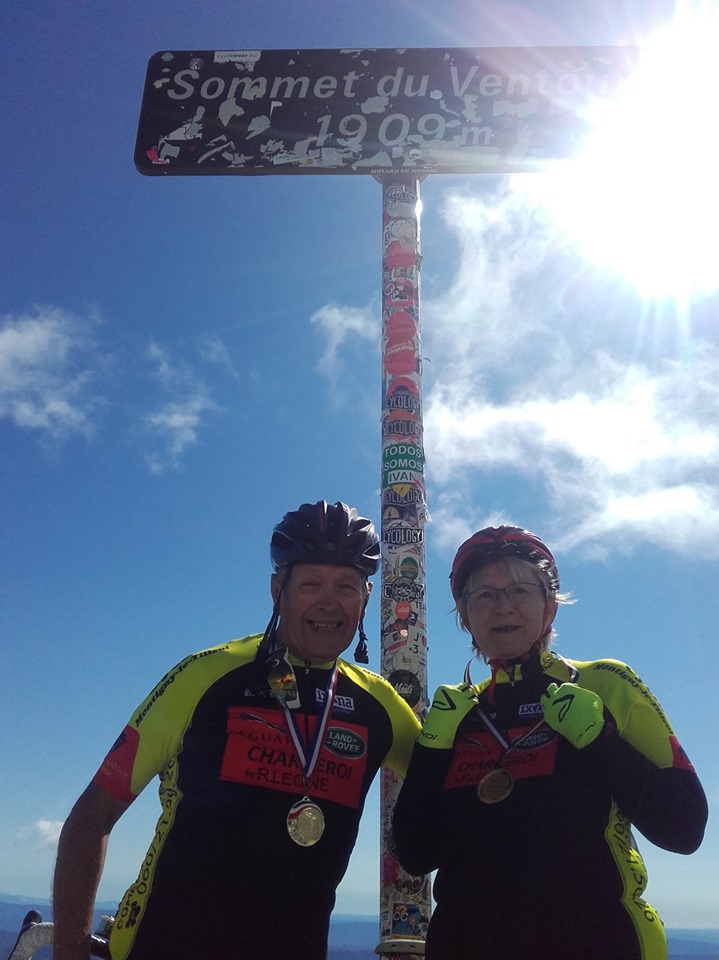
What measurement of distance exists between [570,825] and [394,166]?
866 centimetres

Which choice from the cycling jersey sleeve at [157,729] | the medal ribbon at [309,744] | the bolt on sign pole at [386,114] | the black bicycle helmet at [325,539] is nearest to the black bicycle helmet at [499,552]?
the black bicycle helmet at [325,539]

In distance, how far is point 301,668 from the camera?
3730 millimetres

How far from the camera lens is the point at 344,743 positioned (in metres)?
3.54

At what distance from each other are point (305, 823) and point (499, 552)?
1636mm

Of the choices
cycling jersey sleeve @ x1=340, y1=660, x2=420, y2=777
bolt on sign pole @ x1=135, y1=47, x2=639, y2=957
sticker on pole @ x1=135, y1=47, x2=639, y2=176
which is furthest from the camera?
sticker on pole @ x1=135, y1=47, x2=639, y2=176

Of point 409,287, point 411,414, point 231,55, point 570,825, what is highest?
point 231,55

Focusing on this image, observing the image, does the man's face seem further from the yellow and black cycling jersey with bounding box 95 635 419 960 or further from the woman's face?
the woman's face

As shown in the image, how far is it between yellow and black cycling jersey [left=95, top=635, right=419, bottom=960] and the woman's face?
767mm

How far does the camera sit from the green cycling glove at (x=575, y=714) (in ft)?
10.0

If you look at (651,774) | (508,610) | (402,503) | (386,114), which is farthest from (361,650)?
(386,114)

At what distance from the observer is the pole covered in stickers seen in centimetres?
615

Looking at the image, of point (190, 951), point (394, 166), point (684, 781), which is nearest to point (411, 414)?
point (394, 166)

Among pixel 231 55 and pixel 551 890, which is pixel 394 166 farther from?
pixel 551 890

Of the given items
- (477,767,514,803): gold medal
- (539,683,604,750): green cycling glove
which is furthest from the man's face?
(539,683,604,750): green cycling glove
